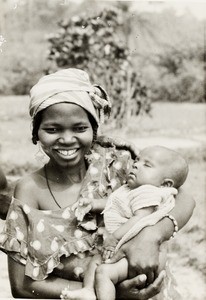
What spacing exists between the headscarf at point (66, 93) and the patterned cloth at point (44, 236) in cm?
29

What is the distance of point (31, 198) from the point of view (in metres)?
1.93

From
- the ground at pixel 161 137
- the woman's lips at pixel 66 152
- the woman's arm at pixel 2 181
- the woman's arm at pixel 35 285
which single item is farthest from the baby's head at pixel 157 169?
the ground at pixel 161 137

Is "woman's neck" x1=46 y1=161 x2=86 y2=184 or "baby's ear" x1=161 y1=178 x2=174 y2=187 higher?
"woman's neck" x1=46 y1=161 x2=86 y2=184

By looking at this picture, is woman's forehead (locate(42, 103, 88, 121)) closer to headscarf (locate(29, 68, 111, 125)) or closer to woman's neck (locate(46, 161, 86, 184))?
headscarf (locate(29, 68, 111, 125))

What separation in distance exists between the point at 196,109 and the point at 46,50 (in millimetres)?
1626

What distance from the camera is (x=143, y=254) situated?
1.80 metres

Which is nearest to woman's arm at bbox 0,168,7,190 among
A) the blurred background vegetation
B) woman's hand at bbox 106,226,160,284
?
woman's hand at bbox 106,226,160,284

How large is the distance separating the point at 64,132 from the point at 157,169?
0.35 meters

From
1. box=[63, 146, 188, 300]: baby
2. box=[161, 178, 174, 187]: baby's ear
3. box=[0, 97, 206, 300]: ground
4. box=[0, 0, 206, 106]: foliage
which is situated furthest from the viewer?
box=[0, 0, 206, 106]: foliage

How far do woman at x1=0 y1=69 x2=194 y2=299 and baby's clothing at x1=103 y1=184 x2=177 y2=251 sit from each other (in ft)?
0.12

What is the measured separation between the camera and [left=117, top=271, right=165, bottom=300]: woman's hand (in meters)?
1.78

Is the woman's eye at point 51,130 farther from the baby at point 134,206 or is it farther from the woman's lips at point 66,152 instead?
the baby at point 134,206

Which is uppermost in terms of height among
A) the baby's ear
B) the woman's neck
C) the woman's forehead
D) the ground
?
the woman's forehead

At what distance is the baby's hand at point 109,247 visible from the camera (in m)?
1.82
